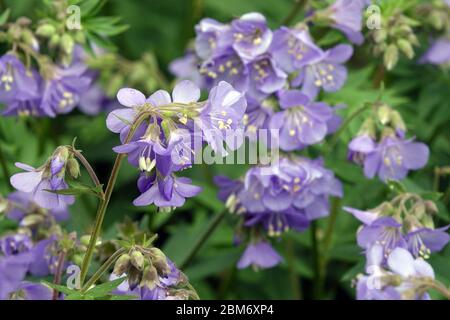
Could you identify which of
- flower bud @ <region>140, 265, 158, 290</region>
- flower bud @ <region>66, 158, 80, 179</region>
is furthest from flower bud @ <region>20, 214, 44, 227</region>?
flower bud @ <region>140, 265, 158, 290</region>

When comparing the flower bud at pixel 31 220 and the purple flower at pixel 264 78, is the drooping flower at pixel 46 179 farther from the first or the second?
the purple flower at pixel 264 78

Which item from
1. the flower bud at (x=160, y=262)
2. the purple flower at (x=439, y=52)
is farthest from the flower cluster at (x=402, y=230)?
the purple flower at (x=439, y=52)

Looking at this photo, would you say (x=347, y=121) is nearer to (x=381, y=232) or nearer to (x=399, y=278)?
(x=381, y=232)

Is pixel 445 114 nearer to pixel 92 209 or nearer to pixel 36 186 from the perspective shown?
pixel 92 209

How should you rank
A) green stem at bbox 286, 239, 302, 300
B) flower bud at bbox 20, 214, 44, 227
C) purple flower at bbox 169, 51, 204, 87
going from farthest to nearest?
purple flower at bbox 169, 51, 204, 87 < green stem at bbox 286, 239, 302, 300 < flower bud at bbox 20, 214, 44, 227

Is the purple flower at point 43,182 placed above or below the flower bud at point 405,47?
below

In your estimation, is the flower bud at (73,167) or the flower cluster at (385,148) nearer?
the flower bud at (73,167)

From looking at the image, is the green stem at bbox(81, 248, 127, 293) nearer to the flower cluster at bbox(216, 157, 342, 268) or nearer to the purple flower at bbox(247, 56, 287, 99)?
the flower cluster at bbox(216, 157, 342, 268)
